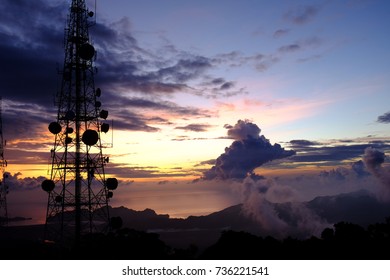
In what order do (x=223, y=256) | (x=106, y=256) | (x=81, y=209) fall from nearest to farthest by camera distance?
(x=106, y=256) < (x=223, y=256) < (x=81, y=209)

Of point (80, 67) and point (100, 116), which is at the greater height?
point (80, 67)

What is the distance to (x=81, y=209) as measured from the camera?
4194 cm

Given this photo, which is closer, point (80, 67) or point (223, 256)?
point (223, 256)

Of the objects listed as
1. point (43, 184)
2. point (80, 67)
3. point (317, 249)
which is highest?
point (80, 67)

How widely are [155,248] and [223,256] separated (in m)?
7.27

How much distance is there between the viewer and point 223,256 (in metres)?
39.3

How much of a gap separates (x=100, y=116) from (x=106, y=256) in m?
15.3

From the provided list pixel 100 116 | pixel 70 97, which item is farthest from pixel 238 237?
pixel 70 97

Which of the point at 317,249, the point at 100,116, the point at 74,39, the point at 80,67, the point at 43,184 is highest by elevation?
the point at 74,39

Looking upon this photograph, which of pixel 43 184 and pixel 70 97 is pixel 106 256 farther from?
pixel 70 97

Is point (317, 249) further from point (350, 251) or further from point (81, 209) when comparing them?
point (81, 209)
